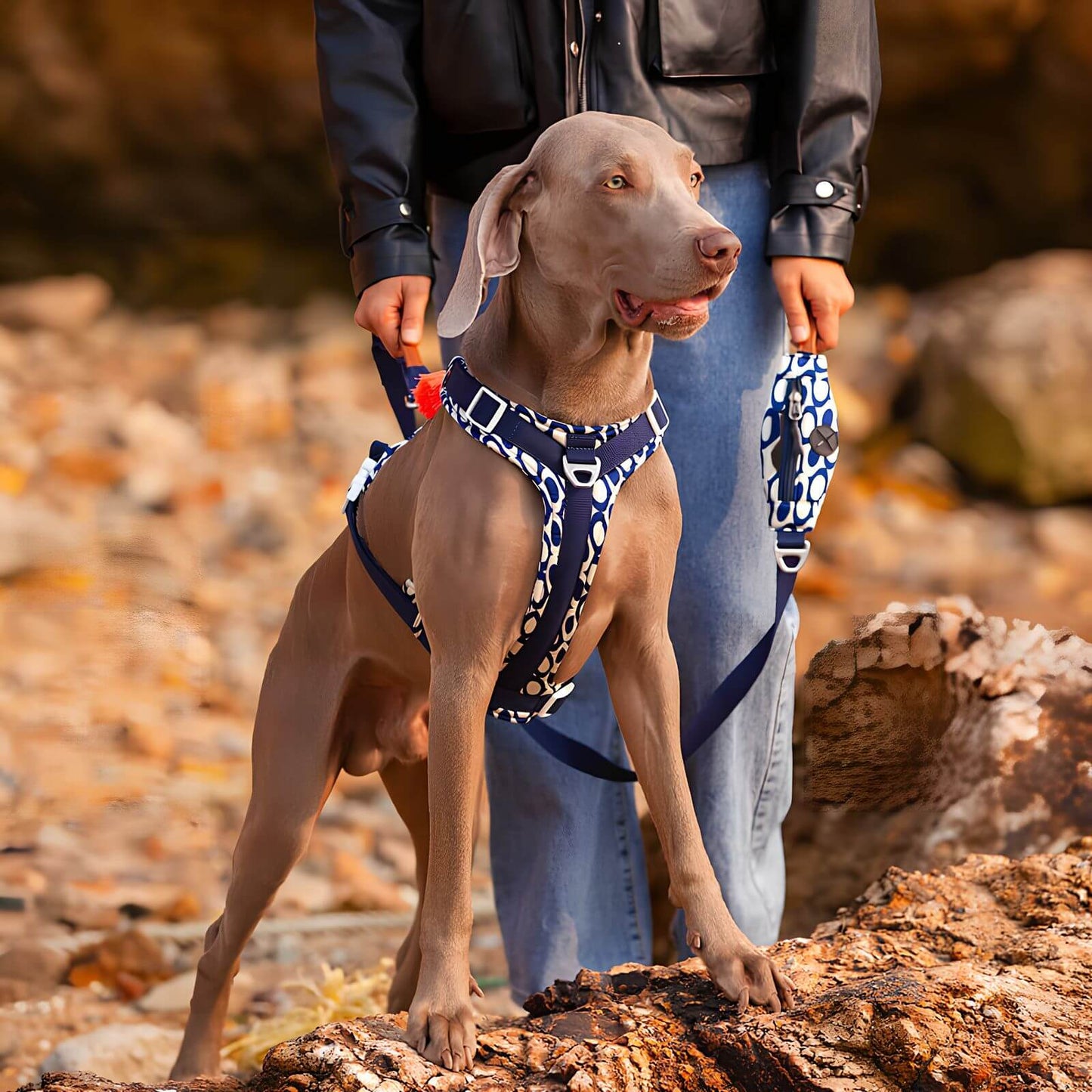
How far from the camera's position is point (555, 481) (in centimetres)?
199

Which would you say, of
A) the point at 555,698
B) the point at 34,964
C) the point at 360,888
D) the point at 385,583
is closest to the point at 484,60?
the point at 385,583

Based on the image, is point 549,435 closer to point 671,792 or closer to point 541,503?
point 541,503

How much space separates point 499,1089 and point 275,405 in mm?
5461

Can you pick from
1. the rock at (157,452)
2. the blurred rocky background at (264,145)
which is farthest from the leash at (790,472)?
the blurred rocky background at (264,145)

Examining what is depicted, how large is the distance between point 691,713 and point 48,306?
5.51m

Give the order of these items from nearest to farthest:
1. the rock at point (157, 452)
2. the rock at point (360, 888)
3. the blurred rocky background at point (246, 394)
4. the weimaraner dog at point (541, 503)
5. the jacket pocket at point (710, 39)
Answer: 1. the weimaraner dog at point (541, 503)
2. the jacket pocket at point (710, 39)
3. the rock at point (360, 888)
4. the blurred rocky background at point (246, 394)
5. the rock at point (157, 452)

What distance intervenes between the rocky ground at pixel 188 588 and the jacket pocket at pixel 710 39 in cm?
154

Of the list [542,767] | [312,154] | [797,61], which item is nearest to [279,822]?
[542,767]

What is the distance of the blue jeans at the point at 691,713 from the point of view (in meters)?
2.54

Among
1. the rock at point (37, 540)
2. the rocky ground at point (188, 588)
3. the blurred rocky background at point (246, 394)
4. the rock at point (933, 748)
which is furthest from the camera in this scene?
the rock at point (37, 540)

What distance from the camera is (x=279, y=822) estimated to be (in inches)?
90.5

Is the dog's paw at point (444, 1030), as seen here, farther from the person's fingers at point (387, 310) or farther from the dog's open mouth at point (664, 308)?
the person's fingers at point (387, 310)

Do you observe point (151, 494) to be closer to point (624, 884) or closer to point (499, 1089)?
point (624, 884)

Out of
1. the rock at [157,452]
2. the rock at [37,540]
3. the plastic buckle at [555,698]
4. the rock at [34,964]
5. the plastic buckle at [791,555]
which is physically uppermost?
the rock at [157,452]
